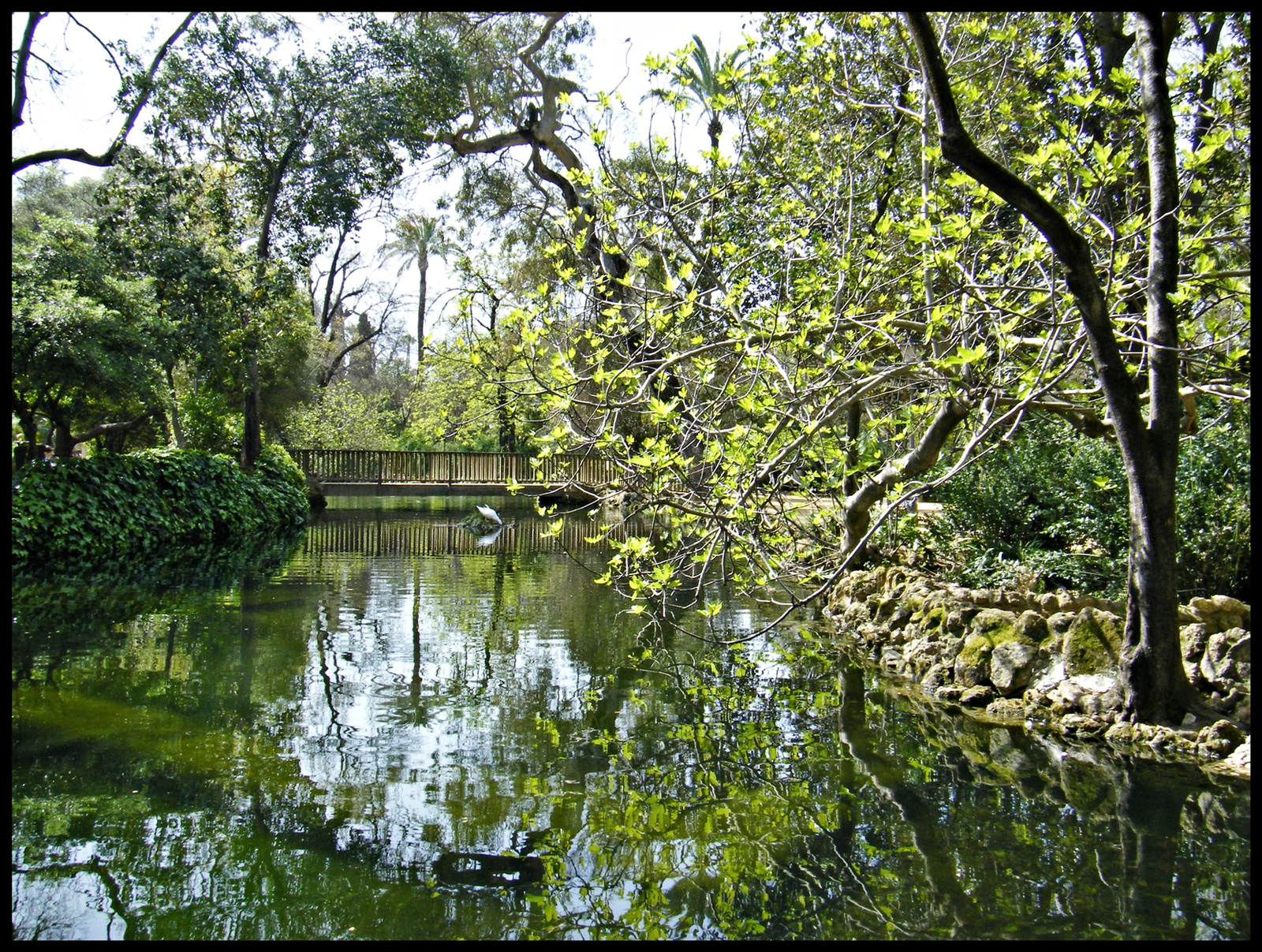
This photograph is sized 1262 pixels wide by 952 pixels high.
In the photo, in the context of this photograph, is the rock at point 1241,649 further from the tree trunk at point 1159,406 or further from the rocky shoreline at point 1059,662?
the tree trunk at point 1159,406

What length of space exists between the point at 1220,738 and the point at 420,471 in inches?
866

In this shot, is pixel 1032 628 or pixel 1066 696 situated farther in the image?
pixel 1032 628

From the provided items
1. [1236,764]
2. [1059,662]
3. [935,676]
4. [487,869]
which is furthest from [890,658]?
[487,869]

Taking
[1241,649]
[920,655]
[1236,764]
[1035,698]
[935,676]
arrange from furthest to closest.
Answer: [920,655]
[935,676]
[1035,698]
[1241,649]
[1236,764]

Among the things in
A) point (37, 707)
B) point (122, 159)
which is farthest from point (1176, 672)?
point (122, 159)

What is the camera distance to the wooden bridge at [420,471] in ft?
75.3

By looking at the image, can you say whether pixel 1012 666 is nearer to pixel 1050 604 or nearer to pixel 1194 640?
pixel 1050 604

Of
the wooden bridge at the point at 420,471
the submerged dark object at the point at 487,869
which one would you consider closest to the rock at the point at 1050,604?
the submerged dark object at the point at 487,869

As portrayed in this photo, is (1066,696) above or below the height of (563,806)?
above

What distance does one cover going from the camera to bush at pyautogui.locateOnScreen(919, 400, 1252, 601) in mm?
6609

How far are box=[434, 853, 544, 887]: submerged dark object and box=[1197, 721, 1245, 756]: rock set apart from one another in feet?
11.3

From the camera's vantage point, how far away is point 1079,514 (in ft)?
25.9

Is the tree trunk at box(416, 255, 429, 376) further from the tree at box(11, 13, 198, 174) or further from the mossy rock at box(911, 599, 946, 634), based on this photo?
the mossy rock at box(911, 599, 946, 634)

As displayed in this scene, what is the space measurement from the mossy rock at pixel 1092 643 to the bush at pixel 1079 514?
1.32m
